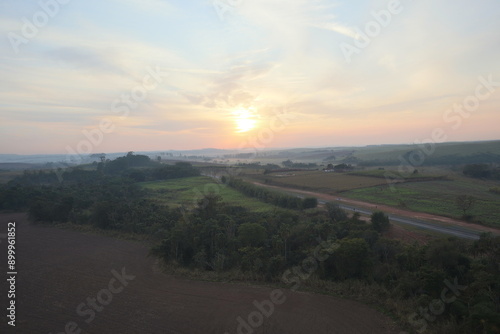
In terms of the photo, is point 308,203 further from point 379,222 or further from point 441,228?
point 441,228

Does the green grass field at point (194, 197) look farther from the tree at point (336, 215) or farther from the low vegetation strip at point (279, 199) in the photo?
the tree at point (336, 215)

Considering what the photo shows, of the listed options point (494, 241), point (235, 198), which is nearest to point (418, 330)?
point (494, 241)

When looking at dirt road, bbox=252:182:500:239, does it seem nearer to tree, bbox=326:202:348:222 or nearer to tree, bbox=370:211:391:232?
tree, bbox=370:211:391:232

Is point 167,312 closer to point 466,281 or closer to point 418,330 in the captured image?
point 418,330

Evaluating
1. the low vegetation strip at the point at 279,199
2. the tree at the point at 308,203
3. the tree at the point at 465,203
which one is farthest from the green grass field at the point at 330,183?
the tree at the point at 465,203

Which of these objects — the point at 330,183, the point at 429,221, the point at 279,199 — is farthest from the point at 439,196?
the point at 279,199

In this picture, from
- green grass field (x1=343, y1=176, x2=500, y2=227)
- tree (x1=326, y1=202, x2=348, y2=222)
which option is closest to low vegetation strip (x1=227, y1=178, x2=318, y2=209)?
tree (x1=326, y1=202, x2=348, y2=222)
